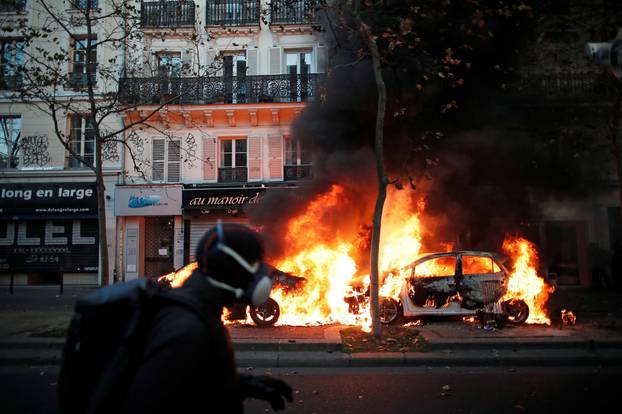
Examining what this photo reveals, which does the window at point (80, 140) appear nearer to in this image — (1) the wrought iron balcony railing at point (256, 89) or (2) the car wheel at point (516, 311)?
(1) the wrought iron balcony railing at point (256, 89)

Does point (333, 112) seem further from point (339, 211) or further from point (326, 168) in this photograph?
point (339, 211)

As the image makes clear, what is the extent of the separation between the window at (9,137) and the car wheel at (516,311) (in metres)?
17.8

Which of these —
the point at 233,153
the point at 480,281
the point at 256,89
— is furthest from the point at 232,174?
the point at 480,281

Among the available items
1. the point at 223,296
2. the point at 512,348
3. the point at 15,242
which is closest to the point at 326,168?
the point at 512,348

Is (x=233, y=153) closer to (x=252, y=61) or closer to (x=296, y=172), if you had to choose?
(x=296, y=172)

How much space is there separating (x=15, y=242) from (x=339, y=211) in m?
13.2

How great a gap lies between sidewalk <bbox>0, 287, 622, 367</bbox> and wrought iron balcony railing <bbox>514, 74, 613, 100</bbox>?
16.3ft

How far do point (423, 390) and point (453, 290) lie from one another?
3.89m

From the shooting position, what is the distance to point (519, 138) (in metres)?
11.8

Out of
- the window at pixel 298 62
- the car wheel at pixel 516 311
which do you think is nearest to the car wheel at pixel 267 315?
the car wheel at pixel 516 311

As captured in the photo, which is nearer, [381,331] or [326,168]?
[381,331]

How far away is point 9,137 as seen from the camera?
17.4 metres

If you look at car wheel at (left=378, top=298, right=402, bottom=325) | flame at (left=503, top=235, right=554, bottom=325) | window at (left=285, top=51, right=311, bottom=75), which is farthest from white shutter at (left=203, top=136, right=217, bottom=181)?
flame at (left=503, top=235, right=554, bottom=325)

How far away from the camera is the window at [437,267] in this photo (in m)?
9.13
